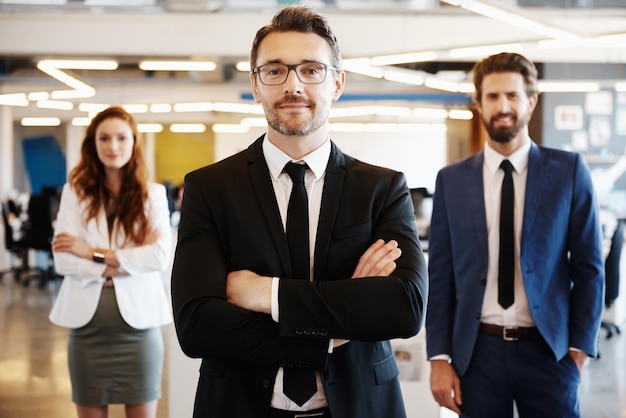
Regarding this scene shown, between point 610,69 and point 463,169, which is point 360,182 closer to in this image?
point 463,169

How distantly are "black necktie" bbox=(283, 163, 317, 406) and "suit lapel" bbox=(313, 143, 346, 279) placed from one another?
0.03 meters

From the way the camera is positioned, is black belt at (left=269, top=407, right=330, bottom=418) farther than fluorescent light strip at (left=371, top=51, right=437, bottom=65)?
No

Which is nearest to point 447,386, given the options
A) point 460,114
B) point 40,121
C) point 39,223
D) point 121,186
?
point 121,186

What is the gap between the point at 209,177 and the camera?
181 cm

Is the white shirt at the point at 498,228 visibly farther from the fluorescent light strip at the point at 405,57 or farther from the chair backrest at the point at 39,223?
the chair backrest at the point at 39,223

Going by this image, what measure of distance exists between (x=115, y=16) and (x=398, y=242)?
37.1 feet

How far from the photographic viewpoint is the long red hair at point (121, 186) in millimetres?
3258

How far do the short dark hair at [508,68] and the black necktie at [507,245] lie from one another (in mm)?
300

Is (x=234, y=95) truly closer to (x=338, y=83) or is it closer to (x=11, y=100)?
(x=11, y=100)

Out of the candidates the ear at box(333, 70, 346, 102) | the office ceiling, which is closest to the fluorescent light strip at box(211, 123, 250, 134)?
the office ceiling

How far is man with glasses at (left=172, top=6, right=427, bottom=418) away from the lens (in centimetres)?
167

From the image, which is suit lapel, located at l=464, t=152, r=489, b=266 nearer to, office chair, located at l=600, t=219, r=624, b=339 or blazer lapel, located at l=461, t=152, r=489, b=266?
blazer lapel, located at l=461, t=152, r=489, b=266

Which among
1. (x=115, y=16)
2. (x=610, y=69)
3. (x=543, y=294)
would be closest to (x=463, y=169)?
(x=543, y=294)

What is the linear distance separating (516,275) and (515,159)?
16.4 inches
